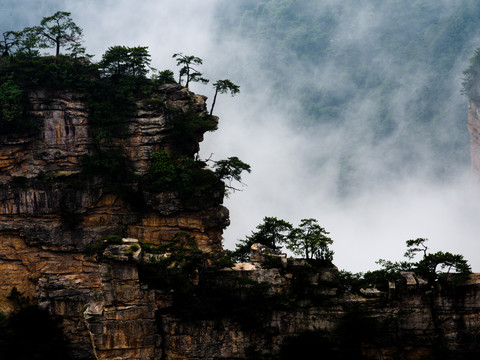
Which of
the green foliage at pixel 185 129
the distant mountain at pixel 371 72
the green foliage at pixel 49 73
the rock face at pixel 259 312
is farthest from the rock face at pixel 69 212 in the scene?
the distant mountain at pixel 371 72

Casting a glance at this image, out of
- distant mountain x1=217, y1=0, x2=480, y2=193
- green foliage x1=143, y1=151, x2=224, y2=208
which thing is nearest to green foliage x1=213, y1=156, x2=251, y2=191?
green foliage x1=143, y1=151, x2=224, y2=208

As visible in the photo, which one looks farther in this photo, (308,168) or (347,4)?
(347,4)

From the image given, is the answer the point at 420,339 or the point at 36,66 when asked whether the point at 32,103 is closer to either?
the point at 36,66

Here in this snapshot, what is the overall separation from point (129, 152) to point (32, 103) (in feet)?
21.9

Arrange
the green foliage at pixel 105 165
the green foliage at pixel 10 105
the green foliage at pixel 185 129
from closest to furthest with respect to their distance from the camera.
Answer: the green foliage at pixel 10 105 < the green foliage at pixel 105 165 < the green foliage at pixel 185 129

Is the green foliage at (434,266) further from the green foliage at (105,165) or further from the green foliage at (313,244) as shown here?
the green foliage at (105,165)

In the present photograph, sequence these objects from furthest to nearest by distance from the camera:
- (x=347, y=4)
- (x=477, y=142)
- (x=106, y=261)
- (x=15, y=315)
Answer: (x=347, y=4), (x=477, y=142), (x=15, y=315), (x=106, y=261)

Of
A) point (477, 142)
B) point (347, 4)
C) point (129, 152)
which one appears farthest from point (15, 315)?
point (347, 4)

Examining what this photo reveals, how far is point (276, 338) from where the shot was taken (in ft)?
91.2

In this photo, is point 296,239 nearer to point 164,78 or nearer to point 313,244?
point 313,244

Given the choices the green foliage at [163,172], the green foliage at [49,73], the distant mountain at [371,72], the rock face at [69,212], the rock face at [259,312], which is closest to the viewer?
the rock face at [259,312]

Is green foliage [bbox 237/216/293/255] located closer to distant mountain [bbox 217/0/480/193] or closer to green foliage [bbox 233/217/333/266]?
green foliage [bbox 233/217/333/266]

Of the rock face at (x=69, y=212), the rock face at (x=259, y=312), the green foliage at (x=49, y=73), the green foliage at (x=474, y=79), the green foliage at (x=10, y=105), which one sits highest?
the green foliage at (x=474, y=79)

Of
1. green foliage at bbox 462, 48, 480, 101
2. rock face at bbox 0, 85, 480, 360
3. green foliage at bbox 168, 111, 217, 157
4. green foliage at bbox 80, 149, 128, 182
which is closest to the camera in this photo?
rock face at bbox 0, 85, 480, 360
